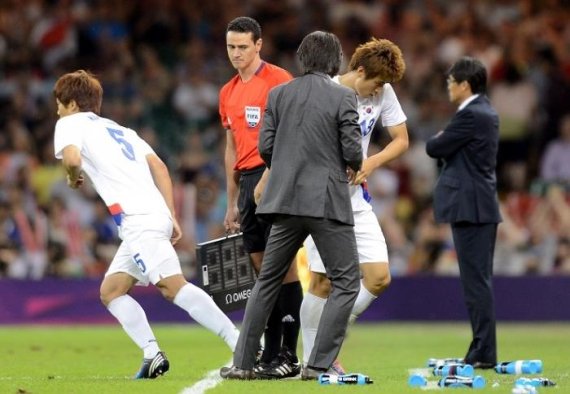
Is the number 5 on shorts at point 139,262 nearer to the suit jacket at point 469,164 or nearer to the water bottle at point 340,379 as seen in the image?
the water bottle at point 340,379

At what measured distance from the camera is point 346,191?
8.83 m

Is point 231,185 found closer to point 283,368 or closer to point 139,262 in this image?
point 139,262

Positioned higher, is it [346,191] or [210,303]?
[346,191]

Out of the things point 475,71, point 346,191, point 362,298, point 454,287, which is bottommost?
point 454,287

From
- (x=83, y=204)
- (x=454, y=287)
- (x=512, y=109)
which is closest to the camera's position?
(x=454, y=287)

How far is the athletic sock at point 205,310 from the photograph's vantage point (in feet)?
30.8

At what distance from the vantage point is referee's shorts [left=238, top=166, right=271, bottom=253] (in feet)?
32.1

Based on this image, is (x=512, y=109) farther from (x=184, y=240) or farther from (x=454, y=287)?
(x=184, y=240)

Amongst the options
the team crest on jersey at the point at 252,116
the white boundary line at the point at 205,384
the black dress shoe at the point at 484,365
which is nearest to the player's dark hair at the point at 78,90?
the team crest on jersey at the point at 252,116

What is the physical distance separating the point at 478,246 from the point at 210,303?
230cm

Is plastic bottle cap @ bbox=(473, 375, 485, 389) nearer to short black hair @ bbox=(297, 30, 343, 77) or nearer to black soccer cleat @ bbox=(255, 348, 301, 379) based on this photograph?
black soccer cleat @ bbox=(255, 348, 301, 379)

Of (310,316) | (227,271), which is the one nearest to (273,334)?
(310,316)

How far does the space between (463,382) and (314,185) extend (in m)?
1.51

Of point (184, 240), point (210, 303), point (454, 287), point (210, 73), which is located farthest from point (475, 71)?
point (210, 73)
